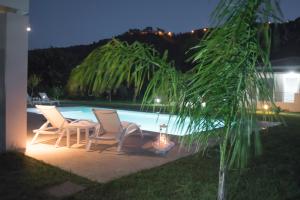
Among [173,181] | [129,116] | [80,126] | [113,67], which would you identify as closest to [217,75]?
[113,67]

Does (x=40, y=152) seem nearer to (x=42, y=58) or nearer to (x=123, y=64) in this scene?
(x=123, y=64)

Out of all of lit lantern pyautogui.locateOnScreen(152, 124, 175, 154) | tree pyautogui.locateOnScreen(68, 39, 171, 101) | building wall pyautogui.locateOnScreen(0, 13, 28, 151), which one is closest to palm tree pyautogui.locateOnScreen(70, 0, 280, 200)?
tree pyautogui.locateOnScreen(68, 39, 171, 101)

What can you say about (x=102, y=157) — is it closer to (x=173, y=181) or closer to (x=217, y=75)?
(x=173, y=181)

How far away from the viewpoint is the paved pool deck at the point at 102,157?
561 centimetres

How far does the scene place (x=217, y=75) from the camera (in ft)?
7.52

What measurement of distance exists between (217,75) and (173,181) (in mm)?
3182

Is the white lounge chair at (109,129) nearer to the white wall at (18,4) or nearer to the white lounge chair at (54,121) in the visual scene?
the white lounge chair at (54,121)

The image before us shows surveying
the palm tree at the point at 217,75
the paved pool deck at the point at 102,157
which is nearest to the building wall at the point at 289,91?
the paved pool deck at the point at 102,157

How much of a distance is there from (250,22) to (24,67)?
5.18m

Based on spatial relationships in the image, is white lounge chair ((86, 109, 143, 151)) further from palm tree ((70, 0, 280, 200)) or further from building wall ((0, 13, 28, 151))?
palm tree ((70, 0, 280, 200))

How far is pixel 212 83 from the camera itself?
2.28 m

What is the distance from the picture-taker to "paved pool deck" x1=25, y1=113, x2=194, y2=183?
5.61 m

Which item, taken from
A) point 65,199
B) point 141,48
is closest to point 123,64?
point 141,48

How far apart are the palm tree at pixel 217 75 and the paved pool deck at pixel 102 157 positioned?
2403 millimetres
